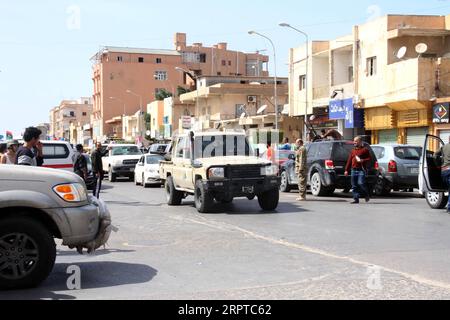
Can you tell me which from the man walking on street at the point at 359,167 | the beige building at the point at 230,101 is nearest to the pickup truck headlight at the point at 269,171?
the man walking on street at the point at 359,167

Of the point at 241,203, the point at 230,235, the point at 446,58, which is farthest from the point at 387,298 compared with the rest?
the point at 446,58

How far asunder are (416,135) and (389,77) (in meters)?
3.44

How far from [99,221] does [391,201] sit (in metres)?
11.8

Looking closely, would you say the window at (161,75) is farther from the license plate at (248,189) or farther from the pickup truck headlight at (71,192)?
the pickup truck headlight at (71,192)

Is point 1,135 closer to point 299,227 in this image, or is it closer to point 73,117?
point 299,227

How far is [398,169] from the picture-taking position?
19.0 metres

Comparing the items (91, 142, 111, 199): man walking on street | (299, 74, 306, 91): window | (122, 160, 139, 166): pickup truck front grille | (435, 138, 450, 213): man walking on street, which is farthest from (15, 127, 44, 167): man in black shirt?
(299, 74, 306, 91): window

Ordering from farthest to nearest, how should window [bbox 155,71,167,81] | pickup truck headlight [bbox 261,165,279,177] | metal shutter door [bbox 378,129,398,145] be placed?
window [bbox 155,71,167,81] → metal shutter door [bbox 378,129,398,145] → pickup truck headlight [bbox 261,165,279,177]

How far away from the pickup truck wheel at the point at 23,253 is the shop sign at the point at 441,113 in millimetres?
26248

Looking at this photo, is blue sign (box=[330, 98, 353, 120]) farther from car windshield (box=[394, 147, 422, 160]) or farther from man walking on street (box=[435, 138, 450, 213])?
man walking on street (box=[435, 138, 450, 213])

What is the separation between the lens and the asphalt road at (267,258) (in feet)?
21.4

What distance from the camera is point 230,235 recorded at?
1077cm

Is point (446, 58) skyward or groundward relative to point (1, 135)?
skyward

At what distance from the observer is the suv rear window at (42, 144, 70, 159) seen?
20898mm
